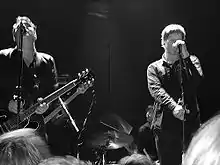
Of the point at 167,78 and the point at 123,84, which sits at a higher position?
the point at 167,78

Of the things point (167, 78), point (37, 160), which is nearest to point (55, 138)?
point (167, 78)

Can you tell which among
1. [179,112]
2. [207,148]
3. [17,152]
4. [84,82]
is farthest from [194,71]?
[207,148]

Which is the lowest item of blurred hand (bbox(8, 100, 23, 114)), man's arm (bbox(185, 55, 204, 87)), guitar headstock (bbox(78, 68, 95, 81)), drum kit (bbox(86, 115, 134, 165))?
drum kit (bbox(86, 115, 134, 165))

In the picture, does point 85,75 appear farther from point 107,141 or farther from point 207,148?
point 207,148

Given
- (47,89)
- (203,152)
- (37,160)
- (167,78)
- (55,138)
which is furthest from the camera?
(55,138)

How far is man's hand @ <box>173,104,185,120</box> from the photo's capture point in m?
3.14

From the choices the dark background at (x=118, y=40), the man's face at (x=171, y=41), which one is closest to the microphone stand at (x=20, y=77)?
the man's face at (x=171, y=41)

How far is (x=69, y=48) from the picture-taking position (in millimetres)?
5699

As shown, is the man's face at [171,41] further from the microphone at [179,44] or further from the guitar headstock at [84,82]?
the guitar headstock at [84,82]

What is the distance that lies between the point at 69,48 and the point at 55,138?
1298 mm

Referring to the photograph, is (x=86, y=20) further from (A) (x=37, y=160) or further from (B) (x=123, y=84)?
(A) (x=37, y=160)

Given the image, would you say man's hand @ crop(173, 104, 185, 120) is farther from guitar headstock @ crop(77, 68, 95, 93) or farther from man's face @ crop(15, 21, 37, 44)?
man's face @ crop(15, 21, 37, 44)

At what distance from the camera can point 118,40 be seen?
5836 mm

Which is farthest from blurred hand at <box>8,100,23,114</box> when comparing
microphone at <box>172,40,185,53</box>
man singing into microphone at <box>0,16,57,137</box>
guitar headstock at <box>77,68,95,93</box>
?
microphone at <box>172,40,185,53</box>
